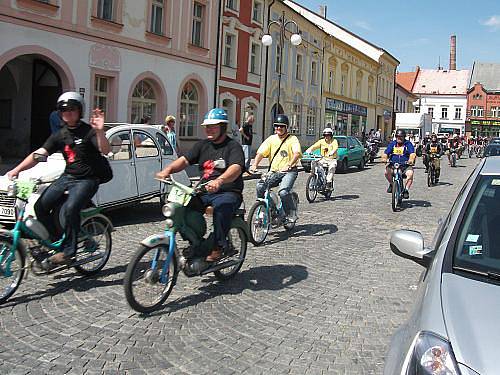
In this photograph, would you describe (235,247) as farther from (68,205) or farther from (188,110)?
(188,110)

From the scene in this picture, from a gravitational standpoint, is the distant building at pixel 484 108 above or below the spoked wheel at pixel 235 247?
above

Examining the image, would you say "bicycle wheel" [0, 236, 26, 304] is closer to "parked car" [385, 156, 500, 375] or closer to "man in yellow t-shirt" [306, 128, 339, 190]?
"parked car" [385, 156, 500, 375]

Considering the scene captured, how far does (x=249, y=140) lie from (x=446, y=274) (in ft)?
50.0

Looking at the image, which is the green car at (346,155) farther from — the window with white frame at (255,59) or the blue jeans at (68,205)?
the blue jeans at (68,205)

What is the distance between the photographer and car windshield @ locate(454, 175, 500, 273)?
9.07ft

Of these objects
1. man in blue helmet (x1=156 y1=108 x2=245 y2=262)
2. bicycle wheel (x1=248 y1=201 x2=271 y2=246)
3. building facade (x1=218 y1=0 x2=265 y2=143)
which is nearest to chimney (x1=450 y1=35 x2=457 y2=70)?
building facade (x1=218 y1=0 x2=265 y2=143)

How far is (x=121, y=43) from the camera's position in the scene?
19.0 metres

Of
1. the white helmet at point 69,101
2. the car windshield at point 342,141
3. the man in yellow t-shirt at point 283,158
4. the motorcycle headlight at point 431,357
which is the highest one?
the car windshield at point 342,141

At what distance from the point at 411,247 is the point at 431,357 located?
1232 mm

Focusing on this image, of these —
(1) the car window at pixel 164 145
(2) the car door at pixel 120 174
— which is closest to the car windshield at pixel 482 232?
(2) the car door at pixel 120 174

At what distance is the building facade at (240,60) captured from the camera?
1014 inches

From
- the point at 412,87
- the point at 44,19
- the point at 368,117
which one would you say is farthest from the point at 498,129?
the point at 44,19

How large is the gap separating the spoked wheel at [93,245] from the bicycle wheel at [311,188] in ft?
24.0

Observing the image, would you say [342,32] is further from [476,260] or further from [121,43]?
[476,260]
